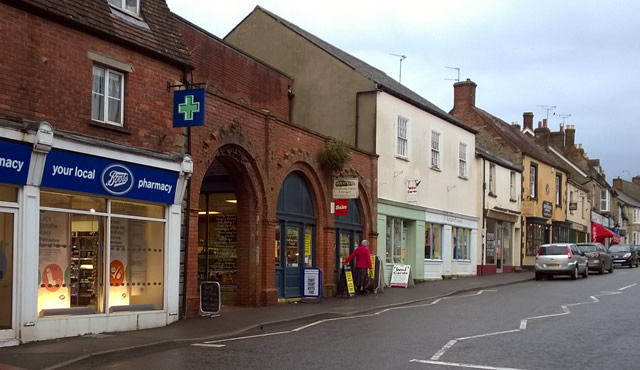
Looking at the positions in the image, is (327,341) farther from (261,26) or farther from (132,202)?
(261,26)

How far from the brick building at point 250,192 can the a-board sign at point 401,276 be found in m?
3.93

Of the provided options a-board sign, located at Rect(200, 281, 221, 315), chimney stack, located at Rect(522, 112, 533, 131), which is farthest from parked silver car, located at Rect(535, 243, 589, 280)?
chimney stack, located at Rect(522, 112, 533, 131)

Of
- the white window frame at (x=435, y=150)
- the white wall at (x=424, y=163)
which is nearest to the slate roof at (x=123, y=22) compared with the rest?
the white wall at (x=424, y=163)

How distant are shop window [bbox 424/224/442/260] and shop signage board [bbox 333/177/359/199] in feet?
28.1

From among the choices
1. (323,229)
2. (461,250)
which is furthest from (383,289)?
(461,250)

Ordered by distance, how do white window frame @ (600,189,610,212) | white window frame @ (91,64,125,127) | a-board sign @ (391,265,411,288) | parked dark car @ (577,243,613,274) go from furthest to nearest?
white window frame @ (600,189,610,212) < parked dark car @ (577,243,613,274) < a-board sign @ (391,265,411,288) < white window frame @ (91,64,125,127)

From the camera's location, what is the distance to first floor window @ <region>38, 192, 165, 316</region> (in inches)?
487

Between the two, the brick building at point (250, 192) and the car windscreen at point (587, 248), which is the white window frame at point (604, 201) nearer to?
the car windscreen at point (587, 248)

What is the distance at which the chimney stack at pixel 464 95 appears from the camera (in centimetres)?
4138

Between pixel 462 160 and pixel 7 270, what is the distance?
960 inches

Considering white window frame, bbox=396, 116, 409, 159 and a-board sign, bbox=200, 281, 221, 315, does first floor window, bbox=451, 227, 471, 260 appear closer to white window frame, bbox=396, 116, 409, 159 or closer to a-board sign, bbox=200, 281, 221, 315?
white window frame, bbox=396, 116, 409, 159

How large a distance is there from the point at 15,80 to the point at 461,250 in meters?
24.7

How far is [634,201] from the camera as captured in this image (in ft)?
269

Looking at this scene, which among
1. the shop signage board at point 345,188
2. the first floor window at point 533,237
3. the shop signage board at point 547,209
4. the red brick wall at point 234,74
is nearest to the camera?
the red brick wall at point 234,74
